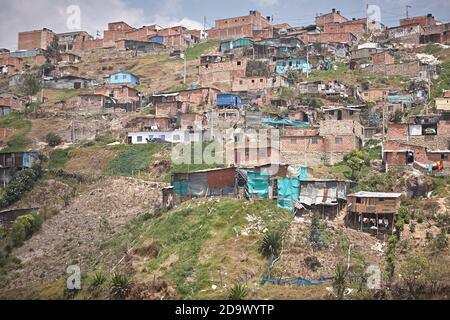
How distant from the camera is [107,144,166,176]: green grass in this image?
27.6 meters

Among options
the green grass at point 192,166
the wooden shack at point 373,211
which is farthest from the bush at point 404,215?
the green grass at point 192,166

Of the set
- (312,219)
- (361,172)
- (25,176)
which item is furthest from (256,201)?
(25,176)

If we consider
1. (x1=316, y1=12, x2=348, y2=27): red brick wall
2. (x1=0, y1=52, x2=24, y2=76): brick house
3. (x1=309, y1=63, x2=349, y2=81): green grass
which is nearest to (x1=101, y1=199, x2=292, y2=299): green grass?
(x1=309, y1=63, x2=349, y2=81): green grass

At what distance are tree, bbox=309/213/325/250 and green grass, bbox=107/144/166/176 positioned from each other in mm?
10091

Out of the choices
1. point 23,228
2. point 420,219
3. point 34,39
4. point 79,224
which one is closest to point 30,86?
point 34,39

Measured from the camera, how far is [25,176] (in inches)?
1073

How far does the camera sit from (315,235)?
19328 millimetres

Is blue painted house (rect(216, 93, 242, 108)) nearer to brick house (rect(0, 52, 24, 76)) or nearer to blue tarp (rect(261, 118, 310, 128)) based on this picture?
blue tarp (rect(261, 118, 310, 128))

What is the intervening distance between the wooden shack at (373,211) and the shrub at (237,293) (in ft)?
18.7

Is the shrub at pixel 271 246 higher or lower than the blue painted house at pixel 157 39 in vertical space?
lower

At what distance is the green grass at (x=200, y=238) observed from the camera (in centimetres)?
1806

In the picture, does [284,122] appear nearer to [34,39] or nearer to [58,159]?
[58,159]

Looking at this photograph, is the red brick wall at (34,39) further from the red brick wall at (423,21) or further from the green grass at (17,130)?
the red brick wall at (423,21)

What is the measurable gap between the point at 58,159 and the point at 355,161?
14.1 metres
